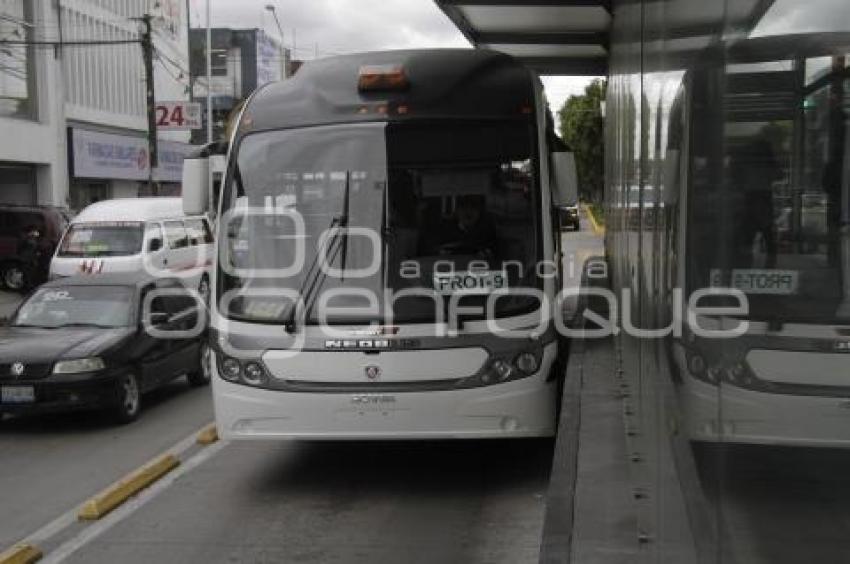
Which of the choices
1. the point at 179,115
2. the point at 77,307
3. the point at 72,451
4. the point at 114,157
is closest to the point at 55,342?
the point at 77,307

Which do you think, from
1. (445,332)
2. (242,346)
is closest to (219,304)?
(242,346)

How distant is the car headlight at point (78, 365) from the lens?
9.62 metres

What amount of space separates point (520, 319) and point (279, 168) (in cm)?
199

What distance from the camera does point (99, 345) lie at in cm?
1001

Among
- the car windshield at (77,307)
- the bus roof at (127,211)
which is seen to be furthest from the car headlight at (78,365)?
the bus roof at (127,211)

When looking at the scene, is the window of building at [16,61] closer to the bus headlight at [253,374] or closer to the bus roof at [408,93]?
the bus roof at [408,93]

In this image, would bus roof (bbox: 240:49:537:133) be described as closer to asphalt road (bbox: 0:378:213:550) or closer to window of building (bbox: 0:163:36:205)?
asphalt road (bbox: 0:378:213:550)

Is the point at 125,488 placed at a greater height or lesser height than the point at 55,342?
lesser

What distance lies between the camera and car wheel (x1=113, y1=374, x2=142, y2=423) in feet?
32.7

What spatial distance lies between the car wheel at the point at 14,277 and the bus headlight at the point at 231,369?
19916mm

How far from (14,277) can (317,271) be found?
2051 centimetres

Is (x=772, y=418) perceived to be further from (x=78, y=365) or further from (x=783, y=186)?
(x=78, y=365)

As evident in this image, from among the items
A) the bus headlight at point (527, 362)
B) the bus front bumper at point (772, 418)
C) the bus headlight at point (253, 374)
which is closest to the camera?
the bus front bumper at point (772, 418)

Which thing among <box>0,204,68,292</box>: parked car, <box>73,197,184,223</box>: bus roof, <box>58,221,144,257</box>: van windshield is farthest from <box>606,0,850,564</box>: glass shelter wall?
<box>0,204,68,292</box>: parked car
